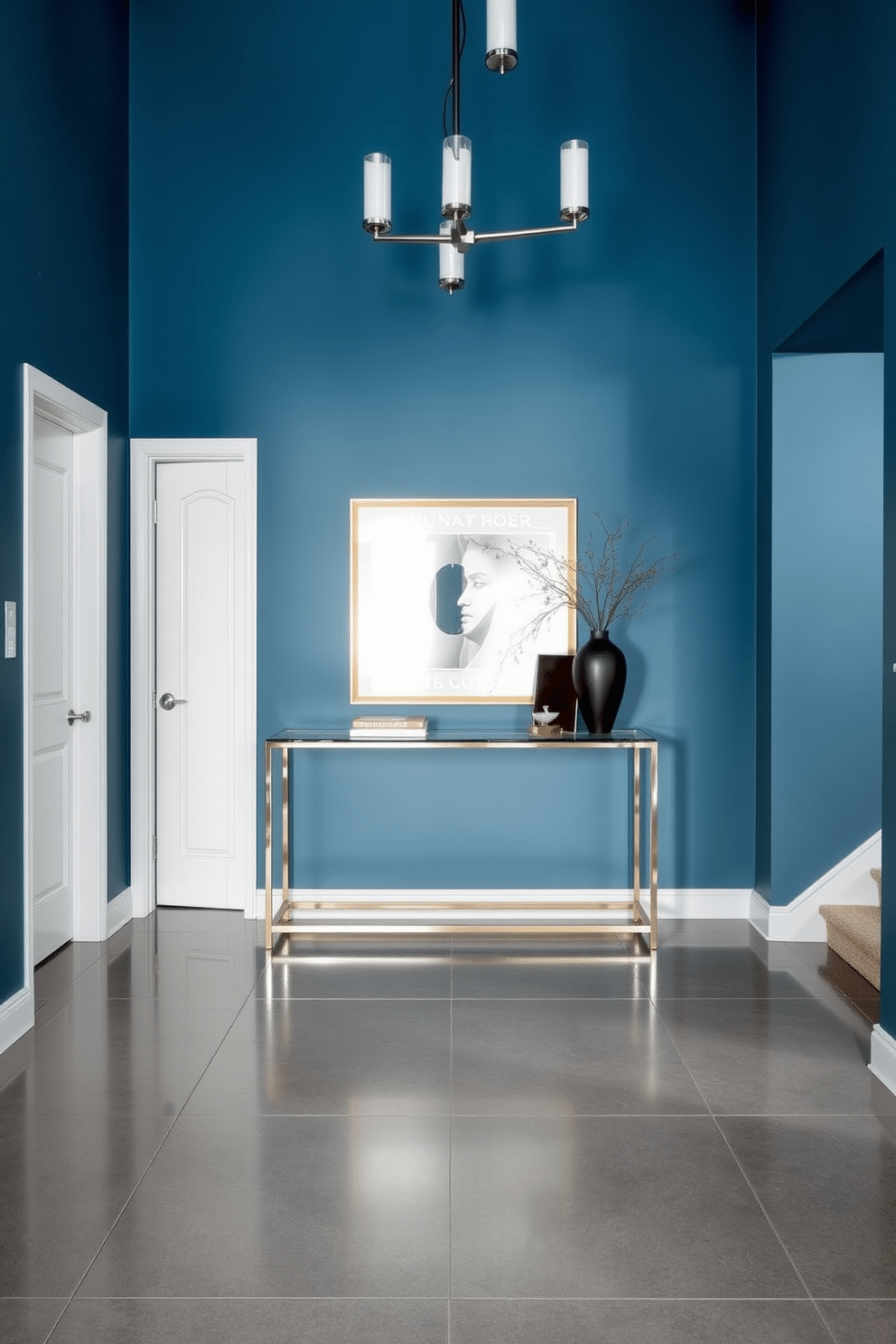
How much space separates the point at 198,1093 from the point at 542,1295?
1232 millimetres

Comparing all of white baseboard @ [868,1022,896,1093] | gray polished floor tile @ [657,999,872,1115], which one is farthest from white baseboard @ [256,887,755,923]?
white baseboard @ [868,1022,896,1093]

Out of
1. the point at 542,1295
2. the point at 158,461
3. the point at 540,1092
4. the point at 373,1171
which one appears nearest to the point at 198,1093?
the point at 373,1171

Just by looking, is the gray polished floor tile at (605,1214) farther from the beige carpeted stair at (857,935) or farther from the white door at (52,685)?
the white door at (52,685)

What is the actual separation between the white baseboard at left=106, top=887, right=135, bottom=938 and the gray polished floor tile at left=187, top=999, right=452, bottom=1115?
3.79 feet

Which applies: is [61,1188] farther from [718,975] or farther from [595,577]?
[595,577]

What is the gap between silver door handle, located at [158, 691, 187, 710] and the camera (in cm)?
484

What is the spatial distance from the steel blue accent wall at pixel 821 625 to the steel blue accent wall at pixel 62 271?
2.73 metres

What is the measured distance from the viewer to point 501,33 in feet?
10.0

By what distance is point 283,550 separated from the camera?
15.5 feet

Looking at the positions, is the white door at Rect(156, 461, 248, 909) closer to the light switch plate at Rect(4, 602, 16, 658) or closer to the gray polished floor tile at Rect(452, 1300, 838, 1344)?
the light switch plate at Rect(4, 602, 16, 658)

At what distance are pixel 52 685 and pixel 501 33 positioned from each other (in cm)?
273

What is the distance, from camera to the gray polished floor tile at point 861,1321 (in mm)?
1873

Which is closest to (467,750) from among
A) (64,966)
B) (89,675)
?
(89,675)

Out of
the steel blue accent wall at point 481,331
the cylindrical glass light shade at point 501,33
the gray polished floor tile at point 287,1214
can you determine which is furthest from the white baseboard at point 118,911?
the cylindrical glass light shade at point 501,33
